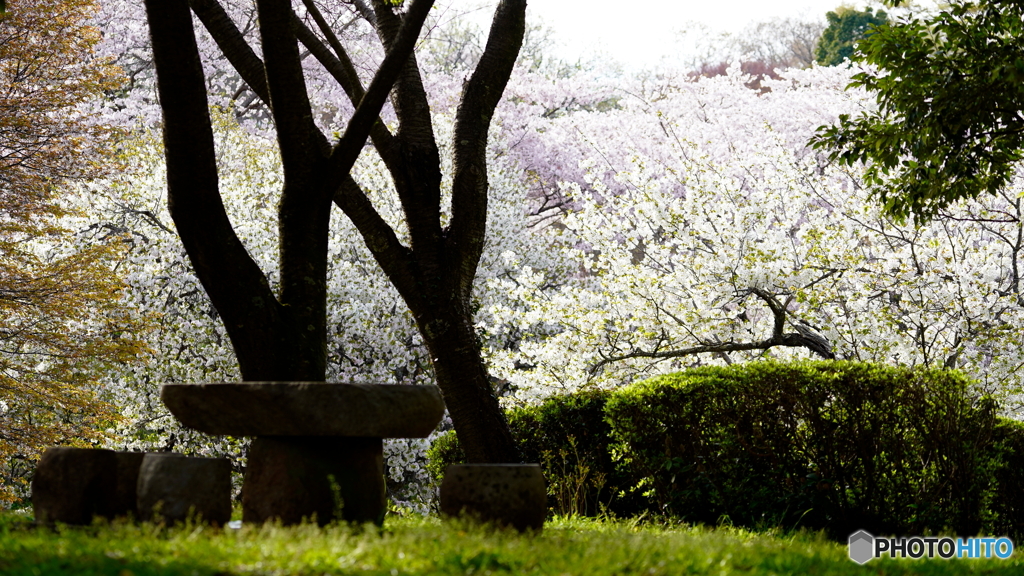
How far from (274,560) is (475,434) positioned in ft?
9.44

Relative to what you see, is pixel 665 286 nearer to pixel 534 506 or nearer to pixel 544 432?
pixel 544 432

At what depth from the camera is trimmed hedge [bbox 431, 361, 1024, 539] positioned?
577cm

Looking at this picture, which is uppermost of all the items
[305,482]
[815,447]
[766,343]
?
[766,343]

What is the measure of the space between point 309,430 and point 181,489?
0.61 m

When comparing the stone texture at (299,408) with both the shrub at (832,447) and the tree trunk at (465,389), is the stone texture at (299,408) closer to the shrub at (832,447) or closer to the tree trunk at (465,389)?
the tree trunk at (465,389)

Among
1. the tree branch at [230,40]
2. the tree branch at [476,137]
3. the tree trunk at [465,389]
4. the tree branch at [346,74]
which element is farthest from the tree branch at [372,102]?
the tree trunk at [465,389]

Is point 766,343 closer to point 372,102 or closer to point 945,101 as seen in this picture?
point 945,101

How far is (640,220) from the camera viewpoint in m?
10.2

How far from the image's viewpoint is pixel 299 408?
12.5 feet

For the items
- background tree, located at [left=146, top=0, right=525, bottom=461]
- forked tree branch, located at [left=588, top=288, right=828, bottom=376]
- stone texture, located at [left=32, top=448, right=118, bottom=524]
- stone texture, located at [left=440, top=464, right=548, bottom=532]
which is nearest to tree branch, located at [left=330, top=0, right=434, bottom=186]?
background tree, located at [left=146, top=0, right=525, bottom=461]

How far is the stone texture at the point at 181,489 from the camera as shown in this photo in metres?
3.85

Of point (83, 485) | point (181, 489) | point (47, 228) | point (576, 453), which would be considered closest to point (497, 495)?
point (181, 489)

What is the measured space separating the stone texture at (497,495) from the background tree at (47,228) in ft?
18.4

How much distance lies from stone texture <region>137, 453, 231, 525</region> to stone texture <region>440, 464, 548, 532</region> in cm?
110
